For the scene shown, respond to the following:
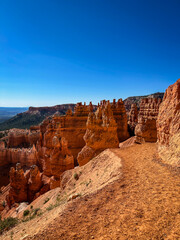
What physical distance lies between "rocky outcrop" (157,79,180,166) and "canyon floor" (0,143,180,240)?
127cm

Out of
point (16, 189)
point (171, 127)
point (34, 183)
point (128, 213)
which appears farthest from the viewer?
point (34, 183)

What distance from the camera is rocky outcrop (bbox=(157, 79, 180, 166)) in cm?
746

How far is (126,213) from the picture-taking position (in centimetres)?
447

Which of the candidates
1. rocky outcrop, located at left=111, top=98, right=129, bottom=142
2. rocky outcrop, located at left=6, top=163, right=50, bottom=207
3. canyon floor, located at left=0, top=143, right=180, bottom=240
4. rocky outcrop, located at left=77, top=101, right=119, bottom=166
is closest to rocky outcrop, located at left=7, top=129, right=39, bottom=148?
rocky outcrop, located at left=6, top=163, right=50, bottom=207

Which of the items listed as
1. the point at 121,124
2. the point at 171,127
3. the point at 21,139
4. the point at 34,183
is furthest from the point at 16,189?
the point at 21,139

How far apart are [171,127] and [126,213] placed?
17.9ft

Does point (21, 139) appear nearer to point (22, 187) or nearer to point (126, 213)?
point (22, 187)

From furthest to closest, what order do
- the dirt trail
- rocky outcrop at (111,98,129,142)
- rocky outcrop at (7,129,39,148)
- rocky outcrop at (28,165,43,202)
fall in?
rocky outcrop at (7,129,39,148) → rocky outcrop at (111,98,129,142) → rocky outcrop at (28,165,43,202) → the dirt trail

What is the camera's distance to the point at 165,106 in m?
9.62

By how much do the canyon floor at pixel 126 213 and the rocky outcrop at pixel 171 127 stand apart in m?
1.27

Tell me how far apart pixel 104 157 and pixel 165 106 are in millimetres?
5259

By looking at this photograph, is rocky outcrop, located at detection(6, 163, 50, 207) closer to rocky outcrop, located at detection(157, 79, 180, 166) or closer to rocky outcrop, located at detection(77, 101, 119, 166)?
rocky outcrop, located at detection(77, 101, 119, 166)

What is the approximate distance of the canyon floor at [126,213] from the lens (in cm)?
378

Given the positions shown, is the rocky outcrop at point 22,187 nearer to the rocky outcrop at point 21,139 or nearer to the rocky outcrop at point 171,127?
the rocky outcrop at point 171,127
